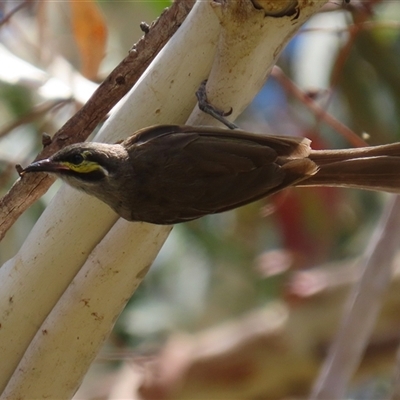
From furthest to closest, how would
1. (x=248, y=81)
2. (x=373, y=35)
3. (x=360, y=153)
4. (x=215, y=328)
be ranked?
(x=215, y=328), (x=373, y=35), (x=360, y=153), (x=248, y=81)

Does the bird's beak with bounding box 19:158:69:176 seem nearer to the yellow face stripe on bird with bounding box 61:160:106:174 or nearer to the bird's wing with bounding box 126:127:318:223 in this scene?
the yellow face stripe on bird with bounding box 61:160:106:174

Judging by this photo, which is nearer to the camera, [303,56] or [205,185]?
[205,185]

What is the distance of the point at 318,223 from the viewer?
13.1 feet

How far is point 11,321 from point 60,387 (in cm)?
19

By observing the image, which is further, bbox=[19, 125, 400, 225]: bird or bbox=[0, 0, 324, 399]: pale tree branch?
bbox=[19, 125, 400, 225]: bird

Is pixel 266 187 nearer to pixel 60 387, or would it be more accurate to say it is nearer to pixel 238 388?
pixel 60 387

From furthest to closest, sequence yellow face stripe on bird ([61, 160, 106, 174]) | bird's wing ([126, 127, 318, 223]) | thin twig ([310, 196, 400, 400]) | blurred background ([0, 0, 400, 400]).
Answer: blurred background ([0, 0, 400, 400]), thin twig ([310, 196, 400, 400]), bird's wing ([126, 127, 318, 223]), yellow face stripe on bird ([61, 160, 106, 174])

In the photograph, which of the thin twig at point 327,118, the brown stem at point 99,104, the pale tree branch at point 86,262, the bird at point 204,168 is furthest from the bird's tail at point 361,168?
the thin twig at point 327,118

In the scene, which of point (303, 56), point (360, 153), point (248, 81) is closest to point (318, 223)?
point (303, 56)

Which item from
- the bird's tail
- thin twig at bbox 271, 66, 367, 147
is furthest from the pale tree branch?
thin twig at bbox 271, 66, 367, 147

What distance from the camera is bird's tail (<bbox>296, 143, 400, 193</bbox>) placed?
1937mm

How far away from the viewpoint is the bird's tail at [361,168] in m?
1.94

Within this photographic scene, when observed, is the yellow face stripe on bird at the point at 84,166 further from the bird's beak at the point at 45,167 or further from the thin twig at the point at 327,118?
the thin twig at the point at 327,118

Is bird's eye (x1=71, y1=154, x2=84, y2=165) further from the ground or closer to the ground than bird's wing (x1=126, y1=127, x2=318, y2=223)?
closer to the ground
